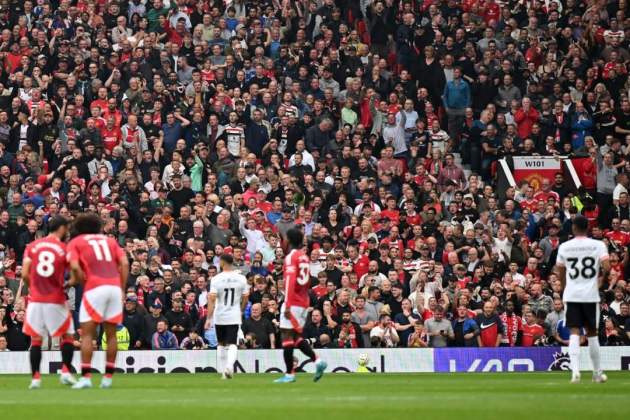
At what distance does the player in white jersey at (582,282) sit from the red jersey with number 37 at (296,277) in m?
3.68

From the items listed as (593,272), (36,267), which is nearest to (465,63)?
(593,272)

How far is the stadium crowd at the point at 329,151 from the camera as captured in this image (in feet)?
94.4

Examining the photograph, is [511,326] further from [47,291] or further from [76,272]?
[76,272]

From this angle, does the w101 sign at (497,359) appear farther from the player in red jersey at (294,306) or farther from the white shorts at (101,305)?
the white shorts at (101,305)

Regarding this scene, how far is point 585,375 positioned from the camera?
24062mm

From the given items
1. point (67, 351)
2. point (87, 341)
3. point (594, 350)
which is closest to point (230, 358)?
point (67, 351)

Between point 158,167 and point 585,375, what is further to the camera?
point 158,167

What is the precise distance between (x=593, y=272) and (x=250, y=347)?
9.62 meters

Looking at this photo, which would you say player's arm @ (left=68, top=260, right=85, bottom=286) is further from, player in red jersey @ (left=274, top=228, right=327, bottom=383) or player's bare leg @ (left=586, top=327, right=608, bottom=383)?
player's bare leg @ (left=586, top=327, right=608, bottom=383)

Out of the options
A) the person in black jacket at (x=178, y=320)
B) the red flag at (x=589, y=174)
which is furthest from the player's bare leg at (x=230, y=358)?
the red flag at (x=589, y=174)

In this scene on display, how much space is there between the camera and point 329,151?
3356 cm

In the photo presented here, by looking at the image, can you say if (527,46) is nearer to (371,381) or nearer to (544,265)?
(544,265)

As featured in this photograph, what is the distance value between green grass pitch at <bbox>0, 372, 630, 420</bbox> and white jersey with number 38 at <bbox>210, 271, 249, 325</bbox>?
102cm

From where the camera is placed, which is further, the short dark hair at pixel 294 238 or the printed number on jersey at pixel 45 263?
the short dark hair at pixel 294 238
